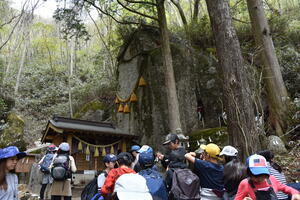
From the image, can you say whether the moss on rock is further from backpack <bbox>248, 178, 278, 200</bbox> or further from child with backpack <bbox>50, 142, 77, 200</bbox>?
backpack <bbox>248, 178, 278, 200</bbox>

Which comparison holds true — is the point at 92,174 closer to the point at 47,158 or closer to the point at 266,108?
the point at 47,158

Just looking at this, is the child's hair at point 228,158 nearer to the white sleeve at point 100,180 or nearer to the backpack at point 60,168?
the white sleeve at point 100,180

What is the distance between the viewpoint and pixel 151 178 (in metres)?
3.46

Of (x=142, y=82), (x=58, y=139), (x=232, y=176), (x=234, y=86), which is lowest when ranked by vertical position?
(x=232, y=176)

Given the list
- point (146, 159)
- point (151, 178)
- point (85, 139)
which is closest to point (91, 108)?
point (85, 139)

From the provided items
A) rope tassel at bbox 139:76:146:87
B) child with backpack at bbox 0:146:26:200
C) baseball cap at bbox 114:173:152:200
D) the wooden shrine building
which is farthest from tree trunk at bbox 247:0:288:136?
child with backpack at bbox 0:146:26:200

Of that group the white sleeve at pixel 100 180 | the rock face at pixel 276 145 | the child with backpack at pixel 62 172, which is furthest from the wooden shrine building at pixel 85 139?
the rock face at pixel 276 145

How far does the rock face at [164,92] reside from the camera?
12117 mm

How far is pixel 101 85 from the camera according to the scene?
20.9 metres

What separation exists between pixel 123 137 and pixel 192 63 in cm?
512

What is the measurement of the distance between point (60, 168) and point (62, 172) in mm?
92

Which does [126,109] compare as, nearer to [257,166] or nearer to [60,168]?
[60,168]

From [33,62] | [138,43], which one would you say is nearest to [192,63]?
[138,43]

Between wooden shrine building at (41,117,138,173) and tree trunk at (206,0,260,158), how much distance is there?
248 inches
